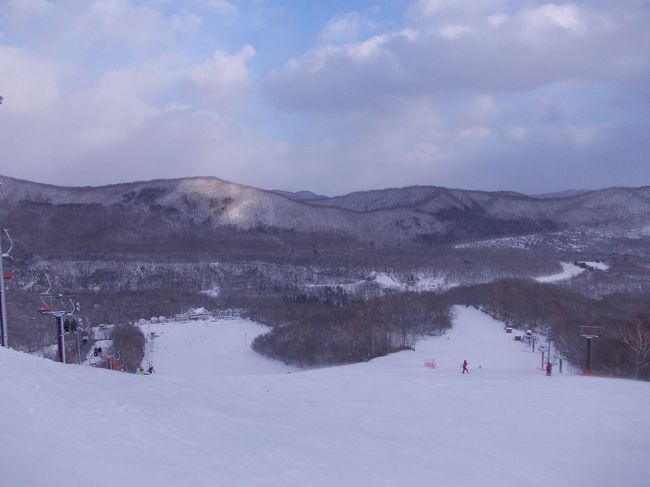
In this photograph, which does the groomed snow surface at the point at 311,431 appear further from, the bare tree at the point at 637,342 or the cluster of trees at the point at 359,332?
the cluster of trees at the point at 359,332

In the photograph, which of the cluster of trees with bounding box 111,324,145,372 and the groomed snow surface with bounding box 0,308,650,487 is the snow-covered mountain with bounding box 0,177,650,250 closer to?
the cluster of trees with bounding box 111,324,145,372

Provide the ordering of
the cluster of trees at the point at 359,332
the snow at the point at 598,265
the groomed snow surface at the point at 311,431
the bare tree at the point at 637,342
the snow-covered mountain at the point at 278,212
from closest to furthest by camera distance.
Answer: the groomed snow surface at the point at 311,431 < the bare tree at the point at 637,342 < the cluster of trees at the point at 359,332 < the snow at the point at 598,265 < the snow-covered mountain at the point at 278,212

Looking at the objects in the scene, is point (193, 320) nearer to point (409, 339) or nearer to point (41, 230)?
point (409, 339)

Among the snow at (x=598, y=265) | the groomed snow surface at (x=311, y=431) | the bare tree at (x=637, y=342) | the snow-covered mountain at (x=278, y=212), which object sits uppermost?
the snow-covered mountain at (x=278, y=212)

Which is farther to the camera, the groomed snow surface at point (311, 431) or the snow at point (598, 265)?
the snow at point (598, 265)

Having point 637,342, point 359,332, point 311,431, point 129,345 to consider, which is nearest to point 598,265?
point 359,332

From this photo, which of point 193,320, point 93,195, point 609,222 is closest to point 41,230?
point 93,195

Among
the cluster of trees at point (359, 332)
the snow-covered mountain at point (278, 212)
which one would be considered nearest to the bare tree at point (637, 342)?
the cluster of trees at point (359, 332)

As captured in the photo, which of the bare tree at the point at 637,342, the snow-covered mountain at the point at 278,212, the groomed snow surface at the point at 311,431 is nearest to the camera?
the groomed snow surface at the point at 311,431
